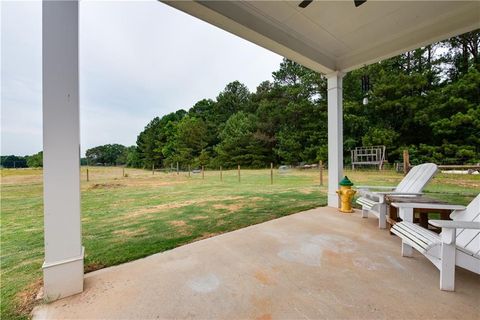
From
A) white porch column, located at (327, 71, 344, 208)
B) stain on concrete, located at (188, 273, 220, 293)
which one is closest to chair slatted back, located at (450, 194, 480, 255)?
white porch column, located at (327, 71, 344, 208)

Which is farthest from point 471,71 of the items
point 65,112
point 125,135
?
point 125,135

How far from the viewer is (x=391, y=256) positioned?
6.58 ft

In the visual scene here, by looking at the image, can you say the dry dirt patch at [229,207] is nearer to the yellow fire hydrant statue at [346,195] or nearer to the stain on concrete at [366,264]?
the yellow fire hydrant statue at [346,195]

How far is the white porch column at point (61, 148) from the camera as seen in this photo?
1336mm

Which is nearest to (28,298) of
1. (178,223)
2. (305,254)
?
(178,223)

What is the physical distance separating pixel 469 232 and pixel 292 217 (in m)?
1.98

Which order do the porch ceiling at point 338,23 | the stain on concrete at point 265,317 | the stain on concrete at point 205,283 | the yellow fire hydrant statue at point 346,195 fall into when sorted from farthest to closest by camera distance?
1. the yellow fire hydrant statue at point 346,195
2. the porch ceiling at point 338,23
3. the stain on concrete at point 205,283
4. the stain on concrete at point 265,317

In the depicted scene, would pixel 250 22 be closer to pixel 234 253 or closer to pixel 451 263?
pixel 234 253

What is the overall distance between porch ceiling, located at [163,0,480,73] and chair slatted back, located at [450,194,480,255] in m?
→ 2.15

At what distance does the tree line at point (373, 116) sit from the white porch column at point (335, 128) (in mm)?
4291

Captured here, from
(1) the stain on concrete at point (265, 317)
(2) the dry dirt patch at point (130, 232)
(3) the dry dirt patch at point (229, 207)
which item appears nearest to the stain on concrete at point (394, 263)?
(1) the stain on concrete at point (265, 317)

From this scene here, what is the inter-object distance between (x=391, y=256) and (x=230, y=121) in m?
21.2

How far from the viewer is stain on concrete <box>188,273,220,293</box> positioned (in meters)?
1.52

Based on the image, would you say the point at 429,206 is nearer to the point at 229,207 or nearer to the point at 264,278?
the point at 264,278
